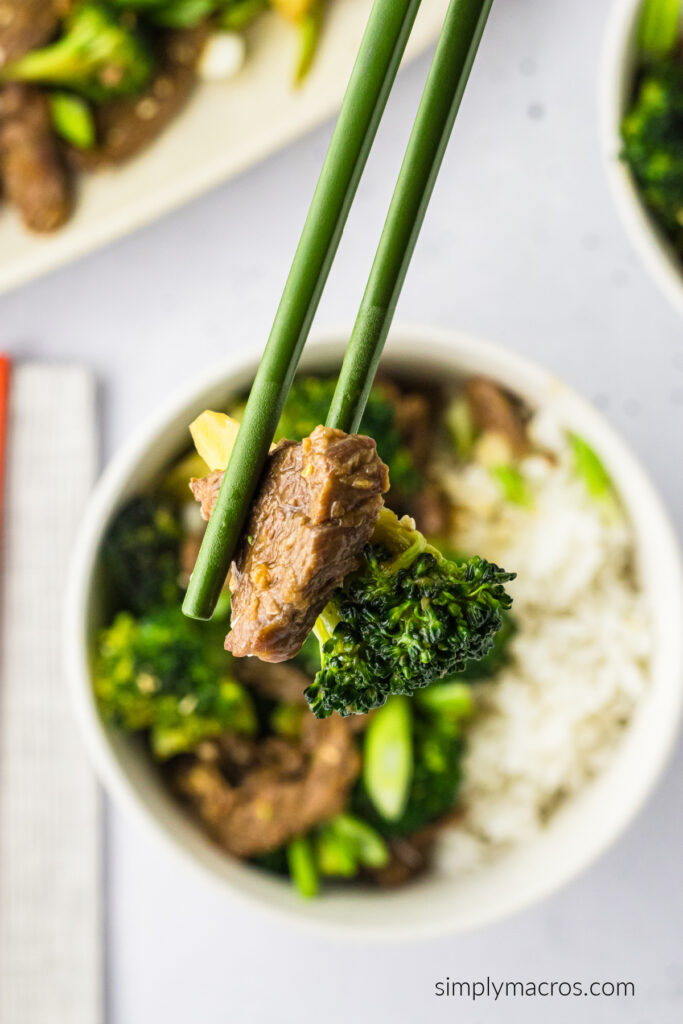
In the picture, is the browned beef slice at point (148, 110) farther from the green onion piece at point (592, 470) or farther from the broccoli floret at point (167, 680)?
the green onion piece at point (592, 470)

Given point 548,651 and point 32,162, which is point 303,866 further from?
point 32,162

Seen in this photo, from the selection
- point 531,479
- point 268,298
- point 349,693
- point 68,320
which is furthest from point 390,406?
point 349,693

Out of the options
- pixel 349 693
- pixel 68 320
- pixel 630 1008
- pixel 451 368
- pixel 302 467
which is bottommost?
pixel 630 1008

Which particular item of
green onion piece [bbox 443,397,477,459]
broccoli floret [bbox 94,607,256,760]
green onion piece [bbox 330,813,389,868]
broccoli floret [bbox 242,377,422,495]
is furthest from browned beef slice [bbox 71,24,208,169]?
green onion piece [bbox 330,813,389,868]

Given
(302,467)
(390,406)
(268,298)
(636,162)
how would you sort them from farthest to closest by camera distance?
1. (268,298)
2. (390,406)
3. (636,162)
4. (302,467)

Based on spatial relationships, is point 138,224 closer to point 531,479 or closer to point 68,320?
point 68,320

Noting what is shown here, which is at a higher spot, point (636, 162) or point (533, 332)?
point (636, 162)
